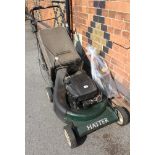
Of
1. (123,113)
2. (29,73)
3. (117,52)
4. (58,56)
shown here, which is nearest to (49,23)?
(29,73)

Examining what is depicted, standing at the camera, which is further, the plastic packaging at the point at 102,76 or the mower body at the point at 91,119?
the plastic packaging at the point at 102,76

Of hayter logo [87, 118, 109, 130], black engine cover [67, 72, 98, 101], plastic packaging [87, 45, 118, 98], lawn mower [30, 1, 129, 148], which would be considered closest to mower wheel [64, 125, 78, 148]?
lawn mower [30, 1, 129, 148]

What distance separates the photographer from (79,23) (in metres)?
3.87

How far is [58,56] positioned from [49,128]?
3.30 ft

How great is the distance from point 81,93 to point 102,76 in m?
0.65

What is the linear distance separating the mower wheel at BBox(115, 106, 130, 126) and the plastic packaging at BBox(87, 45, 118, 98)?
323 mm

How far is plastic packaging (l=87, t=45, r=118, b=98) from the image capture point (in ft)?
9.76

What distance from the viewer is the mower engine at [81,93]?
2549 mm

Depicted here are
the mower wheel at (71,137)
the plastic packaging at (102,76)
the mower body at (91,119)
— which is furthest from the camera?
the plastic packaging at (102,76)

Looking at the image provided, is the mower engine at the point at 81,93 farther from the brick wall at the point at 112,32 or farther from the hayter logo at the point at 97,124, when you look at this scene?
the brick wall at the point at 112,32

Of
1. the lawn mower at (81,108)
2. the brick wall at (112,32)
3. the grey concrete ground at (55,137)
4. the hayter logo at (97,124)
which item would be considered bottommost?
the grey concrete ground at (55,137)

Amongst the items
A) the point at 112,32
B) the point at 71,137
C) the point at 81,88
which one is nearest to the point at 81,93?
the point at 81,88

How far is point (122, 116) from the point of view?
8.52 feet

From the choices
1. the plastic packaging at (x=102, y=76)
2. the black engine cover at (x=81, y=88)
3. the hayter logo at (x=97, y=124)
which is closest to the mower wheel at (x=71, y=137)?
the hayter logo at (x=97, y=124)
